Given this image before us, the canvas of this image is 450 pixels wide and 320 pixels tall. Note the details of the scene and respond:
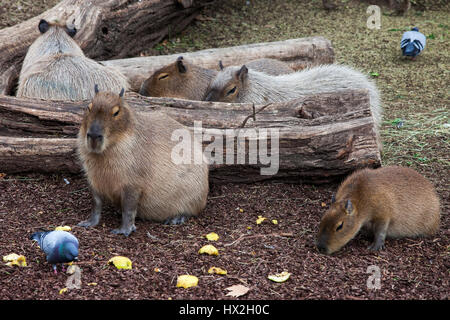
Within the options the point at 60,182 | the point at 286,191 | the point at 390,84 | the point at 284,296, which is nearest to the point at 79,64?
the point at 60,182

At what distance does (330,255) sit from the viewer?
3795 millimetres

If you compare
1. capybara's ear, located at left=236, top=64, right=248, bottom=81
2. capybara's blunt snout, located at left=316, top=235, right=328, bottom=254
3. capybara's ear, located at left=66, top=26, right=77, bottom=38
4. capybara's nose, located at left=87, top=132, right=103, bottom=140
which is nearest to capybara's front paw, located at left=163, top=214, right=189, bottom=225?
capybara's nose, located at left=87, top=132, right=103, bottom=140

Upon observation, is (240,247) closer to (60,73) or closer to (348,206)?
(348,206)

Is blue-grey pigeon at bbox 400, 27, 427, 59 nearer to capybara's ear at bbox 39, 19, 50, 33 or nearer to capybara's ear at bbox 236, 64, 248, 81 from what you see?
capybara's ear at bbox 236, 64, 248, 81

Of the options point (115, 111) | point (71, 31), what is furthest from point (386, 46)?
point (115, 111)

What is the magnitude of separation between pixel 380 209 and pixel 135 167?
1785mm

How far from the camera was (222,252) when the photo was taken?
147 inches

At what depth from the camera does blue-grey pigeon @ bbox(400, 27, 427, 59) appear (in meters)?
8.20

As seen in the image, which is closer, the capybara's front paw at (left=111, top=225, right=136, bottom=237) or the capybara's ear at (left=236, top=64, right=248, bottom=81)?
the capybara's front paw at (left=111, top=225, right=136, bottom=237)

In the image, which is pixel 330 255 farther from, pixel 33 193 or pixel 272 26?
pixel 272 26

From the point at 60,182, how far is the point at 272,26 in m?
5.89

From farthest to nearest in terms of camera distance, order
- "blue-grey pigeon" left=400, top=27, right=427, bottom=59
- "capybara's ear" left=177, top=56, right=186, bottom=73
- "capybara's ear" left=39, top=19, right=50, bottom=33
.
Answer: "blue-grey pigeon" left=400, top=27, right=427, bottom=59 → "capybara's ear" left=39, top=19, right=50, bottom=33 → "capybara's ear" left=177, top=56, right=186, bottom=73

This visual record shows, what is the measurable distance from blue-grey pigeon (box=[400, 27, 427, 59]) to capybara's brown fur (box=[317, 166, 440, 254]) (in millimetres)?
4520

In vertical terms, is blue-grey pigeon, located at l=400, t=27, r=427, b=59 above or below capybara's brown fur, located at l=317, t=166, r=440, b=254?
above
